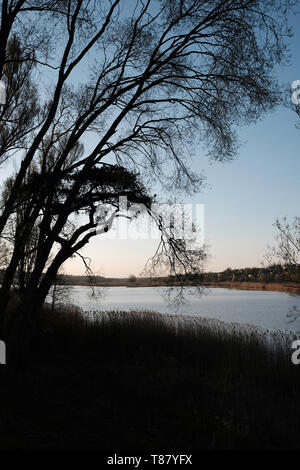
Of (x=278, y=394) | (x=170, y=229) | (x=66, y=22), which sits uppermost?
(x=66, y=22)

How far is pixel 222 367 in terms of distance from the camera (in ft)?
30.9

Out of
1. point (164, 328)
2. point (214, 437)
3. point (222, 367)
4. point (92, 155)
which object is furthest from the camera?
point (164, 328)

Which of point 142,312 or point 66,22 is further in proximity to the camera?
point 142,312

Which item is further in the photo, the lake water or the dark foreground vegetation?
the lake water

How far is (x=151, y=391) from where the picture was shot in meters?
7.13

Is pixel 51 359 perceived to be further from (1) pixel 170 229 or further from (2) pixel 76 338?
(1) pixel 170 229

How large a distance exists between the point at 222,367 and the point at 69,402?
4.25m

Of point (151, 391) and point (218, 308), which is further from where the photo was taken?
point (218, 308)

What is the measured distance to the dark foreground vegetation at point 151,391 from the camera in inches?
204

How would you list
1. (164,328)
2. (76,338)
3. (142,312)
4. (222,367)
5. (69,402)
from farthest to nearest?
(142,312) → (164,328) → (76,338) → (222,367) → (69,402)

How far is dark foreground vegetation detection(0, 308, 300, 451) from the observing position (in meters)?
5.17

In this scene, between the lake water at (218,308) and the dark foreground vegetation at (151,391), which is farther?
the lake water at (218,308)
